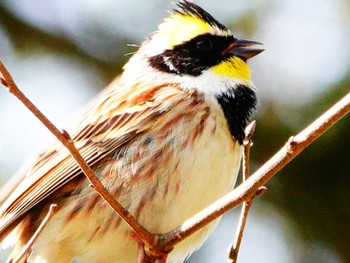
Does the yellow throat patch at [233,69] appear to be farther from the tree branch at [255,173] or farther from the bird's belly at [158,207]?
the tree branch at [255,173]

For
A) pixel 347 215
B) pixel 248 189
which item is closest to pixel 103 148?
pixel 248 189

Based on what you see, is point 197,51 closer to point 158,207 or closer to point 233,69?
point 233,69

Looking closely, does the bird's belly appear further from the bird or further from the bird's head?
the bird's head

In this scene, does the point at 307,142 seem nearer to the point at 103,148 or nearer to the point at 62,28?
the point at 103,148

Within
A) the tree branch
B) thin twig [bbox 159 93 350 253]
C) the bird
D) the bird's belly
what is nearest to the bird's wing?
the bird

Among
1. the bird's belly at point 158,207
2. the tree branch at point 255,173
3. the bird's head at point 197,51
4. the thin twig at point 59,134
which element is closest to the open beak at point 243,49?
the bird's head at point 197,51
